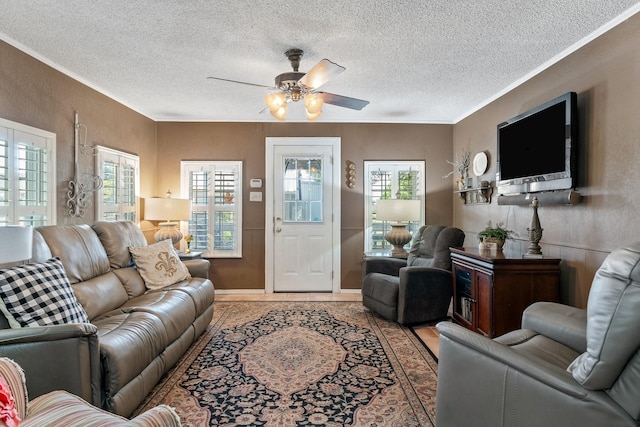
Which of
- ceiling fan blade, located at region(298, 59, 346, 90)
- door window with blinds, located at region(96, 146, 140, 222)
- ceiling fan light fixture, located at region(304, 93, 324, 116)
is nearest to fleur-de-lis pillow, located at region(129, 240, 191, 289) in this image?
door window with blinds, located at region(96, 146, 140, 222)

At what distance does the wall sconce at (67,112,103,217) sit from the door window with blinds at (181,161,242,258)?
1.59m

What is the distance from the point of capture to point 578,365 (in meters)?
1.31

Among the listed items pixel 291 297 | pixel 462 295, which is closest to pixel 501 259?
pixel 462 295

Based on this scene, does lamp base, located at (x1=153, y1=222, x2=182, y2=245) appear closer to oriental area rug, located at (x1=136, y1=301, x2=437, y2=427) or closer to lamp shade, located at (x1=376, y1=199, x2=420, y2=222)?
oriental area rug, located at (x1=136, y1=301, x2=437, y2=427)

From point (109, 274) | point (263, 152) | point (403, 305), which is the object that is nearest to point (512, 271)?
point (403, 305)

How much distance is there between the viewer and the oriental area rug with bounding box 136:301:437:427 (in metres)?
2.08

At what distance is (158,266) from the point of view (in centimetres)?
327

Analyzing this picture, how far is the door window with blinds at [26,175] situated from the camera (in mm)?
2566

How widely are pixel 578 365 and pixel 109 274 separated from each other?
307 cm

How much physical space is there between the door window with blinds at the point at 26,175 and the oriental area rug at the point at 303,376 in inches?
64.9

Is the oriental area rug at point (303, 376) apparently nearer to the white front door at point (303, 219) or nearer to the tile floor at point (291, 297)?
the tile floor at point (291, 297)

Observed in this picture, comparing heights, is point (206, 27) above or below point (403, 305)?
above

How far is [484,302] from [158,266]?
9.35 feet

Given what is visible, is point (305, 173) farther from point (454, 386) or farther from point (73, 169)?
point (454, 386)
